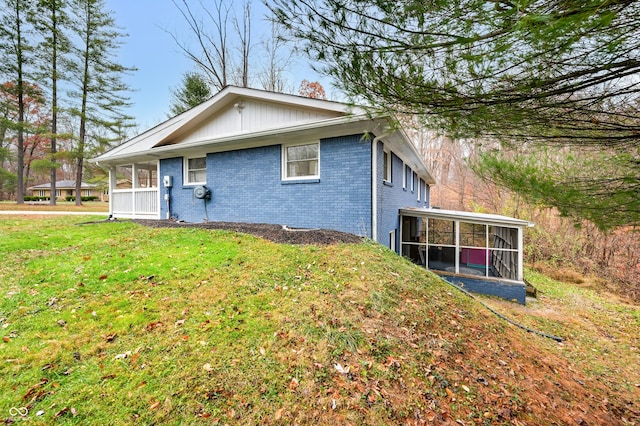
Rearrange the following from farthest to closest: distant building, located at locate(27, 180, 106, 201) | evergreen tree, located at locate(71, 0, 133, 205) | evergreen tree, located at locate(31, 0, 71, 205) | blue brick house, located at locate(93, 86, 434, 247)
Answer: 1. distant building, located at locate(27, 180, 106, 201)
2. evergreen tree, located at locate(71, 0, 133, 205)
3. evergreen tree, located at locate(31, 0, 71, 205)
4. blue brick house, located at locate(93, 86, 434, 247)

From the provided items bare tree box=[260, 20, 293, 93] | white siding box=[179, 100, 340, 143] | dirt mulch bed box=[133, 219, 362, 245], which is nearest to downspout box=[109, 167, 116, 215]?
white siding box=[179, 100, 340, 143]

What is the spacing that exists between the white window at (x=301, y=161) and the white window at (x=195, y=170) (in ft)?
11.7

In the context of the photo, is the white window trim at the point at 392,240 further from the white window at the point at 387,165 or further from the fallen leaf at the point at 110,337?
the fallen leaf at the point at 110,337

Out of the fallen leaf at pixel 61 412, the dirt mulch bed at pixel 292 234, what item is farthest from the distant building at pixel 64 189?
the fallen leaf at pixel 61 412

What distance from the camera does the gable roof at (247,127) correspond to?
6.88 m

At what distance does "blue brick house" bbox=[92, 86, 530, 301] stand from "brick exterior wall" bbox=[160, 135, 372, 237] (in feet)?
0.09

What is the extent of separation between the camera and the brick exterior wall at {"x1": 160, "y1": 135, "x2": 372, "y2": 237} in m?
6.86

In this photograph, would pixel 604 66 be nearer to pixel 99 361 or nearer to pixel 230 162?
pixel 99 361

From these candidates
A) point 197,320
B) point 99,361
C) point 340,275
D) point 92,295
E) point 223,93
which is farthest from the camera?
point 223,93

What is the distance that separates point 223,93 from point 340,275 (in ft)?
23.6

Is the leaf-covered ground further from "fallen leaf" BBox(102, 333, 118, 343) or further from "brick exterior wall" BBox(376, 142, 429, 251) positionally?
"brick exterior wall" BBox(376, 142, 429, 251)

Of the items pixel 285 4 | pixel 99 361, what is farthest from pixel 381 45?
pixel 99 361

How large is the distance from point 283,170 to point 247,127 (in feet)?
6.54

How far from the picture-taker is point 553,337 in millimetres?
5805
